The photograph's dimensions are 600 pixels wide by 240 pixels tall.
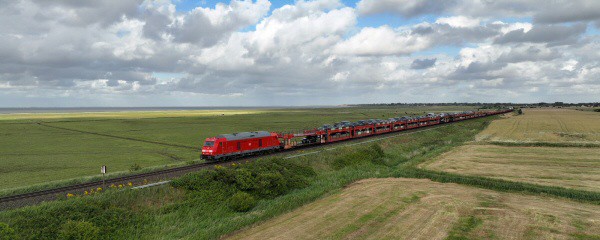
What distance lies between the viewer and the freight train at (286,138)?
129 ft

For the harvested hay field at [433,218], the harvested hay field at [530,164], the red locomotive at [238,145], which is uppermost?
the red locomotive at [238,145]

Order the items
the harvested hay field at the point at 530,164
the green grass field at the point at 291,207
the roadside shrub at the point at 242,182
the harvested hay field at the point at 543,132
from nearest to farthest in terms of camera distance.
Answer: the green grass field at the point at 291,207 → the roadside shrub at the point at 242,182 → the harvested hay field at the point at 530,164 → the harvested hay field at the point at 543,132

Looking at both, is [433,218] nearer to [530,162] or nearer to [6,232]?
[6,232]

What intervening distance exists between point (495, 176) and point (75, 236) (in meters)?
32.4

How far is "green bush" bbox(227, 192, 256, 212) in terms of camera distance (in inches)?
904

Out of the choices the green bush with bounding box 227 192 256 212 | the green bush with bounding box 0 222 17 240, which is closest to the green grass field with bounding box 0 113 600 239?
the green bush with bounding box 227 192 256 212

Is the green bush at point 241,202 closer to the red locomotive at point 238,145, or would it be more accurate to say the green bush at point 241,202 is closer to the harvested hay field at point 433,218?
the harvested hay field at point 433,218

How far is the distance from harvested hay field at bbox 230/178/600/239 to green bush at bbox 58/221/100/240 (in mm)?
7000

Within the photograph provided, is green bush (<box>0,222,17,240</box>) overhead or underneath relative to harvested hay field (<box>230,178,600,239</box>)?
overhead

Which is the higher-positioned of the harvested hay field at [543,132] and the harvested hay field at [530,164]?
the harvested hay field at [543,132]

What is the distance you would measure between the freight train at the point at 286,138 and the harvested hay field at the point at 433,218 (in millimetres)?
18262

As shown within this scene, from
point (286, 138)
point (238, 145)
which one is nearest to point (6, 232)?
point (238, 145)

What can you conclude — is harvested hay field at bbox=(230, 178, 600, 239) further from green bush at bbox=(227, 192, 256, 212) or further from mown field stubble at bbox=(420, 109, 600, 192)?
mown field stubble at bbox=(420, 109, 600, 192)

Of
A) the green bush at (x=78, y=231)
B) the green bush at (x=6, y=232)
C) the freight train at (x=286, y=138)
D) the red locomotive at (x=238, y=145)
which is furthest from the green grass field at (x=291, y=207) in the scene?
the freight train at (x=286, y=138)
